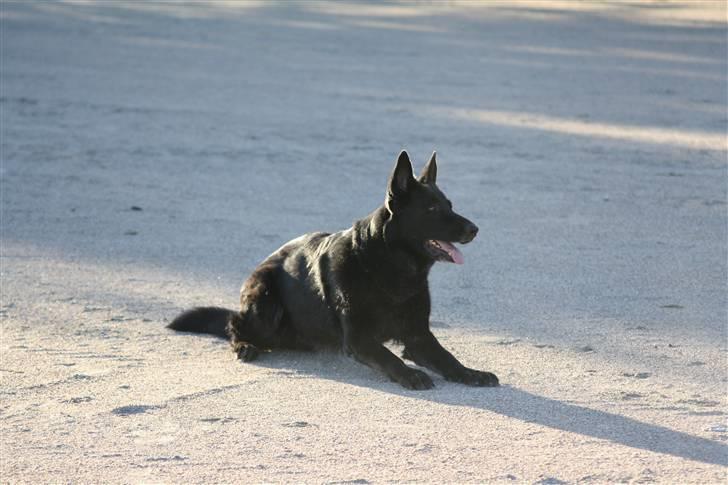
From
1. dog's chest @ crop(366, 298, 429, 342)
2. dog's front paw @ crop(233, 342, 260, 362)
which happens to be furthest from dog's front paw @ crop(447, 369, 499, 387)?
dog's front paw @ crop(233, 342, 260, 362)

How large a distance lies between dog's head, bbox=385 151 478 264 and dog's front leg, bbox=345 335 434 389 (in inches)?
19.4

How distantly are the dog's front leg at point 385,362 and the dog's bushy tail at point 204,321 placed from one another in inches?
40.5

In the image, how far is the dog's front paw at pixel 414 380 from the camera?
5.89 metres

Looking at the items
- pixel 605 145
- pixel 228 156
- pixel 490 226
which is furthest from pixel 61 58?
pixel 490 226

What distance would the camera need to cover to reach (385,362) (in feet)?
19.6

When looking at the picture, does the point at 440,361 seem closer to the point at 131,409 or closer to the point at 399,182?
the point at 399,182

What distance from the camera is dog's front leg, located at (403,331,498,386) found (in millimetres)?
5945

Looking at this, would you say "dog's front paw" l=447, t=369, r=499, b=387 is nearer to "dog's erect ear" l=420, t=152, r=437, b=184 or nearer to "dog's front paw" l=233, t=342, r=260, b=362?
"dog's erect ear" l=420, t=152, r=437, b=184

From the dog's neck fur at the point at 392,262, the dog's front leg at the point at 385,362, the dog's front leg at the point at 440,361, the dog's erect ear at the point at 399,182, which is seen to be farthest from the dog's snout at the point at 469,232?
the dog's front leg at the point at 385,362

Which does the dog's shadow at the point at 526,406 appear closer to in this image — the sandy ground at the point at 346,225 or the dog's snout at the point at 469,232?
the sandy ground at the point at 346,225

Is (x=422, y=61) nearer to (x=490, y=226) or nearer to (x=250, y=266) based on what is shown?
(x=490, y=226)

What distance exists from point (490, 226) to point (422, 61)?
27.6ft

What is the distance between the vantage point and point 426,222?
5.92 meters

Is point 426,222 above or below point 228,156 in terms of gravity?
above
